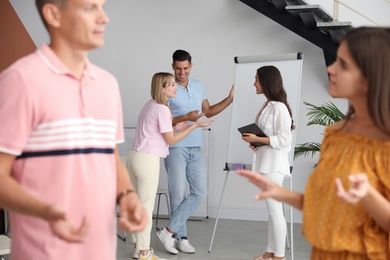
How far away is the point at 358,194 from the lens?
1692 mm

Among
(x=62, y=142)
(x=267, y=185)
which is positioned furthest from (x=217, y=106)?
(x=62, y=142)

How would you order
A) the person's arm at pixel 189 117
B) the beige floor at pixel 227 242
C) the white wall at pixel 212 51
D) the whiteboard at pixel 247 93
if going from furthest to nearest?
the white wall at pixel 212 51 → the whiteboard at pixel 247 93 → the beige floor at pixel 227 242 → the person's arm at pixel 189 117

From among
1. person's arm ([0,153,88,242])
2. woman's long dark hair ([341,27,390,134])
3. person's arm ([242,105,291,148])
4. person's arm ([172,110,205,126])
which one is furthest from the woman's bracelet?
person's arm ([172,110,205,126])

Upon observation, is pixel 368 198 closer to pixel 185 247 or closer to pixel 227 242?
pixel 185 247

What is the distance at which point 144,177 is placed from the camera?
17.6 feet

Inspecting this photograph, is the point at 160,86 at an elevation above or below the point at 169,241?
above

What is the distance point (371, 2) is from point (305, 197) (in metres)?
5.94

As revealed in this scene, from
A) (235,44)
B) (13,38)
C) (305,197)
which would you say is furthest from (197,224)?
(305,197)

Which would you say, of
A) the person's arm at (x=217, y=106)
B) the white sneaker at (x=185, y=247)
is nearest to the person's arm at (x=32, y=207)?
the white sneaker at (x=185, y=247)

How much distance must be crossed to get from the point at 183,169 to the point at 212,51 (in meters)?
2.24

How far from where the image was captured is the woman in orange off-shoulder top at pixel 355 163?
1918mm

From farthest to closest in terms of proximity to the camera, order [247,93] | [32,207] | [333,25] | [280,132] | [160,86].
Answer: [333,25] → [247,93] → [160,86] → [280,132] → [32,207]

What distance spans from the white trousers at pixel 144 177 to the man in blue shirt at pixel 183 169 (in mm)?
509

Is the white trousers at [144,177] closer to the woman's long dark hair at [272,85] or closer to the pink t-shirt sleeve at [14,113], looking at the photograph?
the woman's long dark hair at [272,85]
